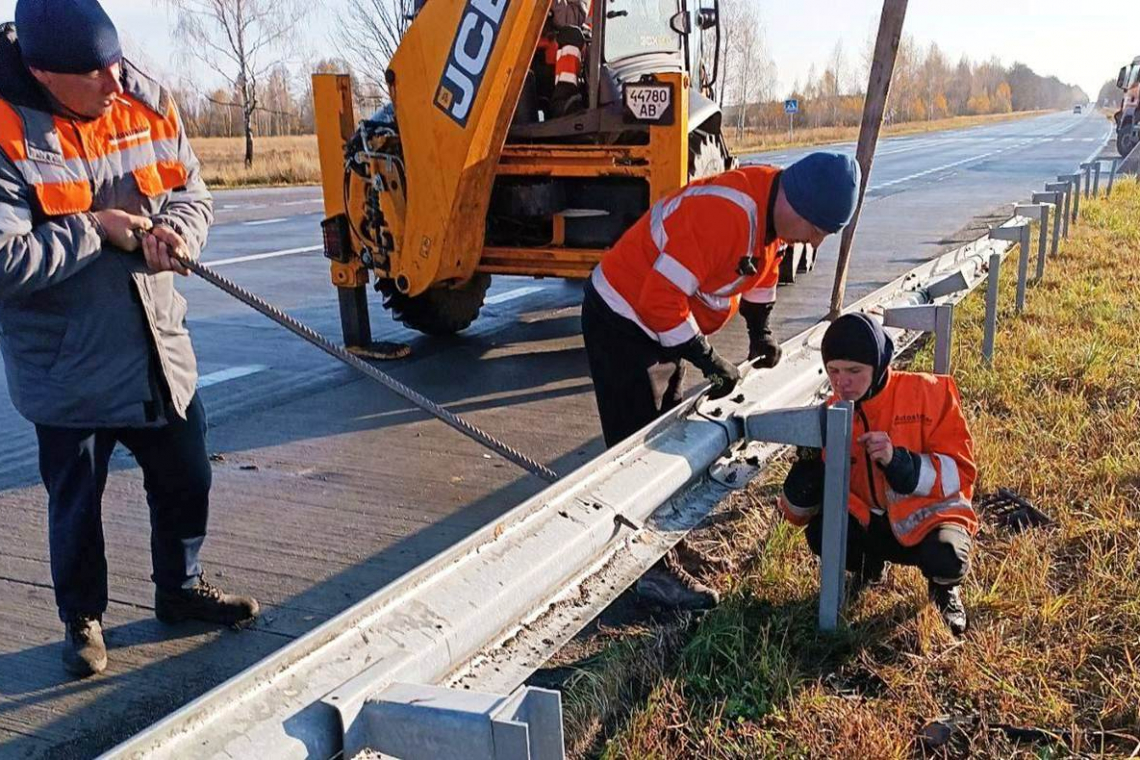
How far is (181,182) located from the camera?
3.32m

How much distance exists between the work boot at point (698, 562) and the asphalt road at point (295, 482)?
0.96 m

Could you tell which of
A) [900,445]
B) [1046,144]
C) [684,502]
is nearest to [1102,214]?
[900,445]

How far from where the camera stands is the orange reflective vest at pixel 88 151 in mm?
2832

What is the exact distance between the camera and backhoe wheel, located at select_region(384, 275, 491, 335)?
7535 millimetres

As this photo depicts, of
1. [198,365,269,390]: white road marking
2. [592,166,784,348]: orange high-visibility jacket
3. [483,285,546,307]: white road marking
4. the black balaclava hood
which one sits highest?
[592,166,784,348]: orange high-visibility jacket

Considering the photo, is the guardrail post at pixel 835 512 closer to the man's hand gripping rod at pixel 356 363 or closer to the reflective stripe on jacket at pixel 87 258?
the man's hand gripping rod at pixel 356 363

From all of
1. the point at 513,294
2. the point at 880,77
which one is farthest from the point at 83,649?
the point at 513,294

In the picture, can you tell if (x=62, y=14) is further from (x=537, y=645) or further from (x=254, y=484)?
(x=254, y=484)

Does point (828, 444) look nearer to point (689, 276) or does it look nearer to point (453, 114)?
point (689, 276)

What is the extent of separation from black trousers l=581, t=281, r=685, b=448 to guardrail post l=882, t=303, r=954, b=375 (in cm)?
96

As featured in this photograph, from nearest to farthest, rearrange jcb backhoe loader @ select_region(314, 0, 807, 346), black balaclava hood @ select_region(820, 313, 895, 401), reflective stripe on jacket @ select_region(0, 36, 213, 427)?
reflective stripe on jacket @ select_region(0, 36, 213, 427), black balaclava hood @ select_region(820, 313, 895, 401), jcb backhoe loader @ select_region(314, 0, 807, 346)

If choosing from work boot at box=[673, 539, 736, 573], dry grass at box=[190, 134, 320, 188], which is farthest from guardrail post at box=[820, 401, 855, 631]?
dry grass at box=[190, 134, 320, 188]

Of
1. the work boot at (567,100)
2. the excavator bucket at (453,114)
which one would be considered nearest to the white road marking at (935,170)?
the work boot at (567,100)

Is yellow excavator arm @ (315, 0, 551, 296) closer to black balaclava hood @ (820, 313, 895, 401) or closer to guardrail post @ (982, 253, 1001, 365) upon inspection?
guardrail post @ (982, 253, 1001, 365)
